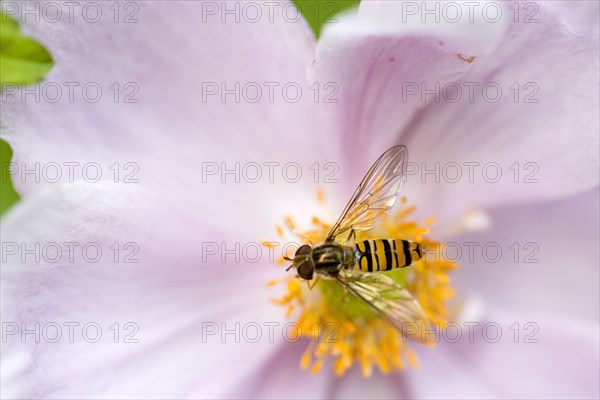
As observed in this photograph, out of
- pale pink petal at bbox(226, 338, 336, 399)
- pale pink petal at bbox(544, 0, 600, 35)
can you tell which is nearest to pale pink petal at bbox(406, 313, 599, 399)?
pale pink petal at bbox(226, 338, 336, 399)

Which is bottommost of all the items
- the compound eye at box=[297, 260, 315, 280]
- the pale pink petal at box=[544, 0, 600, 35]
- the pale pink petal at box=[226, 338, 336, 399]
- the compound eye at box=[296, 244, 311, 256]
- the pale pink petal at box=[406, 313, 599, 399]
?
the pale pink petal at box=[226, 338, 336, 399]

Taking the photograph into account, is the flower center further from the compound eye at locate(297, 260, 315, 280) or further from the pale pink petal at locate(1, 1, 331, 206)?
the pale pink petal at locate(1, 1, 331, 206)

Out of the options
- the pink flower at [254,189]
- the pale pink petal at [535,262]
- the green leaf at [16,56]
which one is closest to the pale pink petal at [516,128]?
the pink flower at [254,189]

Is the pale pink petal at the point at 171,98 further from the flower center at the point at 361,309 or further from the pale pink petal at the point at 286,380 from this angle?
→ the pale pink petal at the point at 286,380

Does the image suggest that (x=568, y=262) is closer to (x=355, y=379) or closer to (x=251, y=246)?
(x=355, y=379)

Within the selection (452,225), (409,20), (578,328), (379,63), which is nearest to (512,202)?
(452,225)
